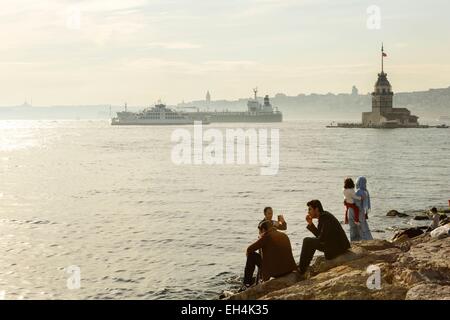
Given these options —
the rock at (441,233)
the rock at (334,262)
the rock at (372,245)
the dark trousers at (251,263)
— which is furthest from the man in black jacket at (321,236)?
the rock at (441,233)

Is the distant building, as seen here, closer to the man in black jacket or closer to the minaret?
the minaret

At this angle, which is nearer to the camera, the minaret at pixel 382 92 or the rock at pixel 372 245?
the rock at pixel 372 245

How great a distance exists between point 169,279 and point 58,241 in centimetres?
681

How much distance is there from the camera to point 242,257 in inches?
669

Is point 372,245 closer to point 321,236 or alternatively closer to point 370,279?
point 321,236

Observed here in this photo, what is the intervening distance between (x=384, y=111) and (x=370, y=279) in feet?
472

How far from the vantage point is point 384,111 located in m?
146

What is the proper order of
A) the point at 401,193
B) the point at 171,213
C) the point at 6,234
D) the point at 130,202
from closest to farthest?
the point at 6,234 → the point at 171,213 → the point at 130,202 → the point at 401,193

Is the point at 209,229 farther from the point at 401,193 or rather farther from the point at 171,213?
the point at 401,193

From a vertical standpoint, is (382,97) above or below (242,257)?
above

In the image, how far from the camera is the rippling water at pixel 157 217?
48.7ft

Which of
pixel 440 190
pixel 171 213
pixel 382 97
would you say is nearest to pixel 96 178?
pixel 171 213

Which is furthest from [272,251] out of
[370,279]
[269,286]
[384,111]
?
[384,111]

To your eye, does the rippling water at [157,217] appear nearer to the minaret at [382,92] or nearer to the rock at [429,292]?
the rock at [429,292]
